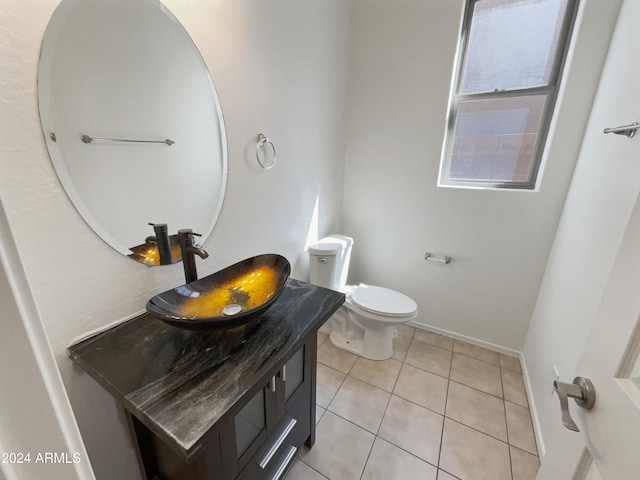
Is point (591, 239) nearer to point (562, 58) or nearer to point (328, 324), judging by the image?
point (562, 58)

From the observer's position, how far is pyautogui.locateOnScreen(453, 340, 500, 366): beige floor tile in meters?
2.01

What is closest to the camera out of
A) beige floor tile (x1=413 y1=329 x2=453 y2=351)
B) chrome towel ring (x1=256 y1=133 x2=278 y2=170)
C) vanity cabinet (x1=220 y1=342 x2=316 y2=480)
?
vanity cabinet (x1=220 y1=342 x2=316 y2=480)

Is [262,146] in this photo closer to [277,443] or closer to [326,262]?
[326,262]

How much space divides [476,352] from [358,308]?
1.05 m

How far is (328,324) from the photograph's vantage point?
7.27 feet

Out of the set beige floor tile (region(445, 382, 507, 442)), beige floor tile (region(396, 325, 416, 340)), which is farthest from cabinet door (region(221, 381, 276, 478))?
beige floor tile (region(396, 325, 416, 340))

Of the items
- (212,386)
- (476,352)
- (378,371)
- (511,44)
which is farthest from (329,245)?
(511,44)

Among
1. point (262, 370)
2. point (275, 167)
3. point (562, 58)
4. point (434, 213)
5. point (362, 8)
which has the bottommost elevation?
point (262, 370)

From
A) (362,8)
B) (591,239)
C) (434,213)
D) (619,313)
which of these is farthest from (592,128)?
(362,8)

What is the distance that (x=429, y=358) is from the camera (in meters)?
2.01

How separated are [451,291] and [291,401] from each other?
1.57 meters

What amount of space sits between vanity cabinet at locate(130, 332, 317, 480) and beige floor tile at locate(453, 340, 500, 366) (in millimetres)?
1409

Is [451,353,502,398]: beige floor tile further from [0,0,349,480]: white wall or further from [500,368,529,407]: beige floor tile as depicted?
[0,0,349,480]: white wall

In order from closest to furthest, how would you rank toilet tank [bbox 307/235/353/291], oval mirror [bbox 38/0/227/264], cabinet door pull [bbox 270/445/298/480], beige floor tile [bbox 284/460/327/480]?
oval mirror [bbox 38/0/227/264] < cabinet door pull [bbox 270/445/298/480] < beige floor tile [bbox 284/460/327/480] < toilet tank [bbox 307/235/353/291]
